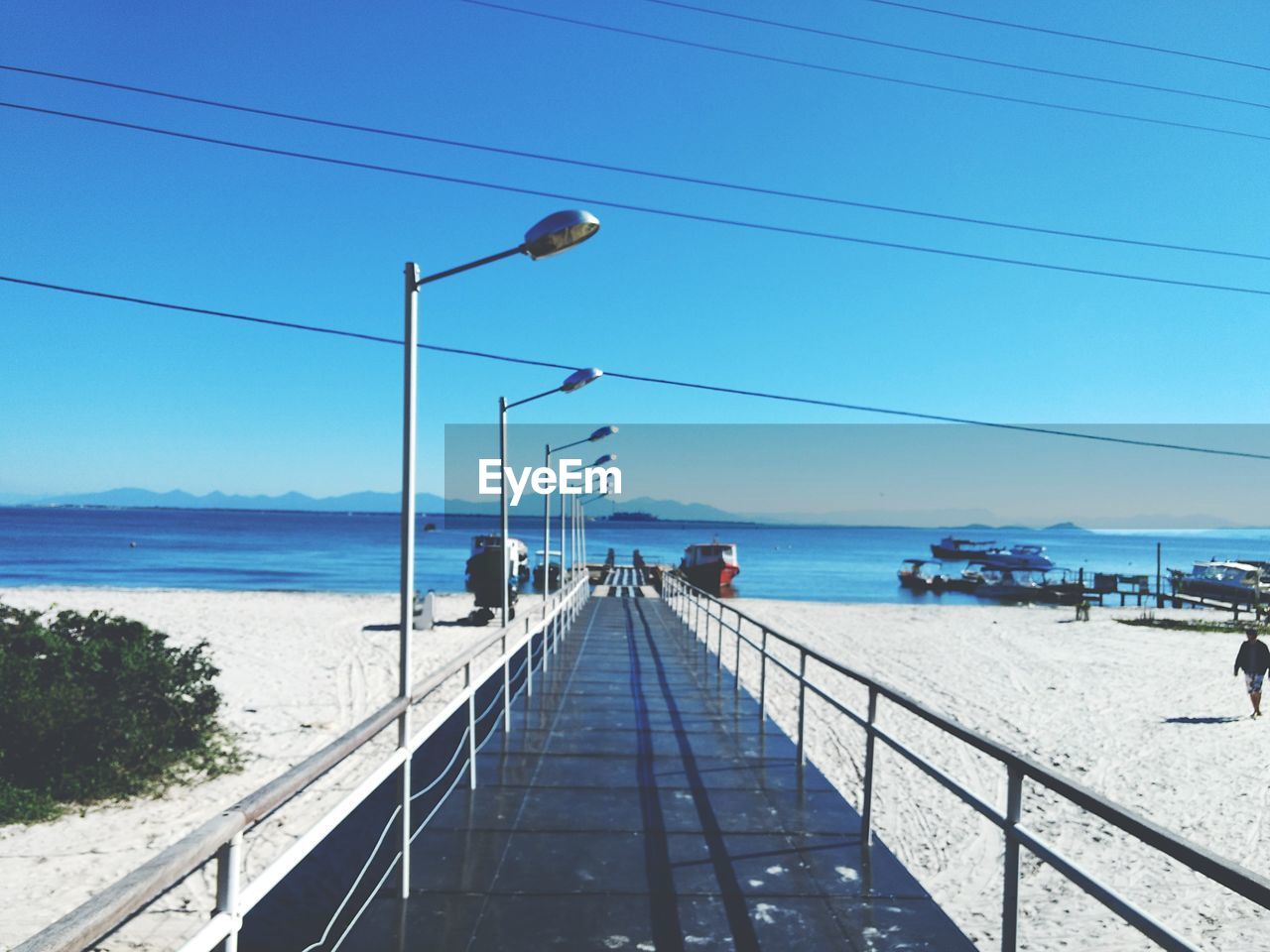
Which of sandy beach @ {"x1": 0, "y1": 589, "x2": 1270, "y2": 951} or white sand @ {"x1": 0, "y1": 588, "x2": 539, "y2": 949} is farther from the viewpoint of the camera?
sandy beach @ {"x1": 0, "y1": 589, "x2": 1270, "y2": 951}

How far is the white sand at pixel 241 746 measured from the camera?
22.4ft

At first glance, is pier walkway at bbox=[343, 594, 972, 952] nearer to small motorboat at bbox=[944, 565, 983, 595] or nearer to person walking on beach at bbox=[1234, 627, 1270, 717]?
person walking on beach at bbox=[1234, 627, 1270, 717]

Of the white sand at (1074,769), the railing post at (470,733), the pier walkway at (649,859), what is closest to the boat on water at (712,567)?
the white sand at (1074,769)

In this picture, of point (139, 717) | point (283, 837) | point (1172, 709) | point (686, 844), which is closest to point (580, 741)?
point (686, 844)

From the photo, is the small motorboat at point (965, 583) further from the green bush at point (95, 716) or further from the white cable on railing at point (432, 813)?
the white cable on railing at point (432, 813)

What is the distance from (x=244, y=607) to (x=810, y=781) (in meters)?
31.0

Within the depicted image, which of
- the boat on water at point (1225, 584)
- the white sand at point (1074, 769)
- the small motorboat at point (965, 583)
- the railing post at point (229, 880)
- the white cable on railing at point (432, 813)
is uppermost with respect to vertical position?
the railing post at point (229, 880)

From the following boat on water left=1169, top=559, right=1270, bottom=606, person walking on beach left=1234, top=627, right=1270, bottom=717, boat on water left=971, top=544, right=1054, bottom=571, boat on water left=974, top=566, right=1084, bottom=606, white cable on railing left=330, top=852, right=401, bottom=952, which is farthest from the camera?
boat on water left=971, top=544, right=1054, bottom=571

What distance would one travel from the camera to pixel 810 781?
18.3ft

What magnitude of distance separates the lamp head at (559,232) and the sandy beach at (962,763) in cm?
547

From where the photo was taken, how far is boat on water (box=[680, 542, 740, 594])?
54.0m

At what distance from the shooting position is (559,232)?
5215mm

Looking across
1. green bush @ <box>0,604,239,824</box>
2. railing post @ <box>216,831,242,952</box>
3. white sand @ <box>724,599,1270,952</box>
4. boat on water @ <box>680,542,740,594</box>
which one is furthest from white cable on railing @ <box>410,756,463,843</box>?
boat on water @ <box>680,542,740,594</box>

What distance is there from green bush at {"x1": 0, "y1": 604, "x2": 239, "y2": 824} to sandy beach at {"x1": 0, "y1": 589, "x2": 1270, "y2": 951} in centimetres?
47
